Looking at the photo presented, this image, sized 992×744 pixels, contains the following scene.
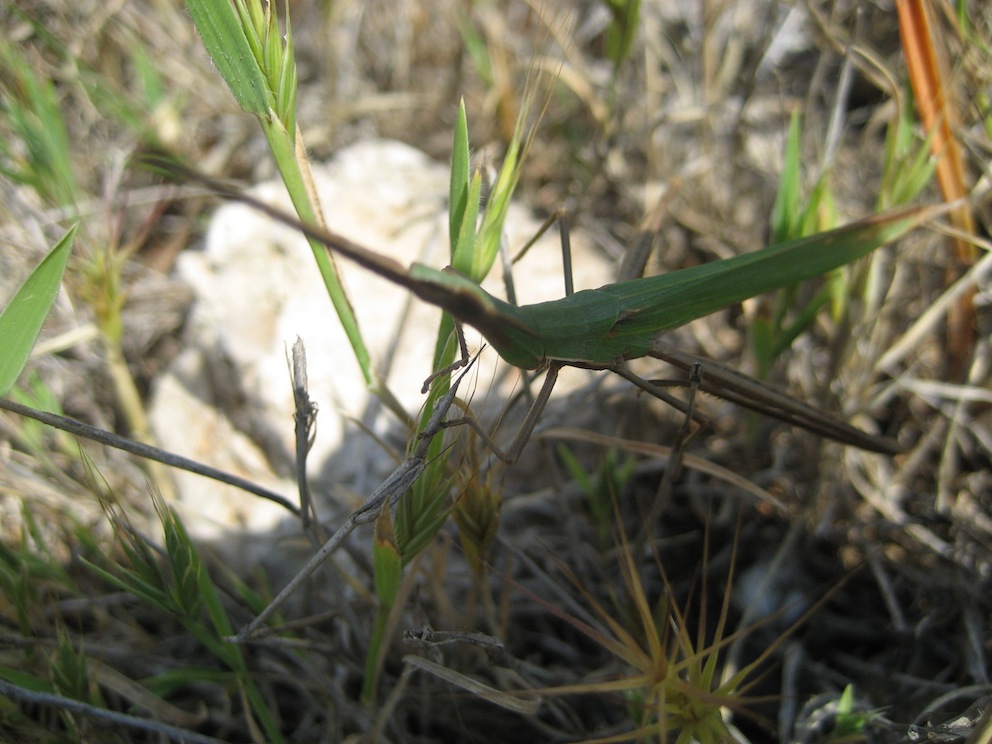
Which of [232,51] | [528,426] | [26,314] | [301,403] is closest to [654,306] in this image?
[528,426]

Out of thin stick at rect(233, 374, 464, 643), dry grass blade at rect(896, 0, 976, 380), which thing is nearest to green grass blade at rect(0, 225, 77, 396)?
thin stick at rect(233, 374, 464, 643)

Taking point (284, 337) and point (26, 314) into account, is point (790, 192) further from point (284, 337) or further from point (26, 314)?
point (26, 314)

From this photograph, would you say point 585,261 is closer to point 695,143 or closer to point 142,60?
point 695,143

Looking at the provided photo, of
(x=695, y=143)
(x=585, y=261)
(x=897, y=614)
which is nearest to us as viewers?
(x=897, y=614)

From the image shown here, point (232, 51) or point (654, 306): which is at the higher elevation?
point (232, 51)

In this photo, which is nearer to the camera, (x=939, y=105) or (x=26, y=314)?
(x=26, y=314)

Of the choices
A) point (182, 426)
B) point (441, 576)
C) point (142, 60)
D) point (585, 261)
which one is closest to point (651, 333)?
point (441, 576)

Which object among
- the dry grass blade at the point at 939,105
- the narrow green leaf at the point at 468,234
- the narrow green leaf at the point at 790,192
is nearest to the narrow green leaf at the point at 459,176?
the narrow green leaf at the point at 468,234
